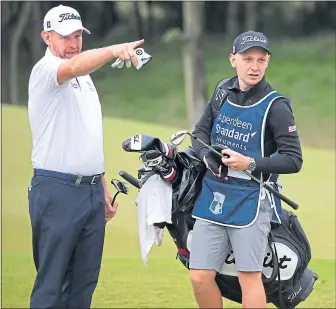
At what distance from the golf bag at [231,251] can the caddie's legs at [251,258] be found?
0.18 meters

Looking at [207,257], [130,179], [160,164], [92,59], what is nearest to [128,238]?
[130,179]

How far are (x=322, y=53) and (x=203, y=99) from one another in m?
8.31

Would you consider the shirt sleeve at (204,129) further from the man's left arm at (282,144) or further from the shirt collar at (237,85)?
the man's left arm at (282,144)

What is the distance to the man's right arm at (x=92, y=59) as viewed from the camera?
14.7 feet

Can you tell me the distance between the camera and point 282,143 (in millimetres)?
4848

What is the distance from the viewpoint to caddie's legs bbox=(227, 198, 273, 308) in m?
4.86

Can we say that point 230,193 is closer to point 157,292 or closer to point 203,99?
point 157,292

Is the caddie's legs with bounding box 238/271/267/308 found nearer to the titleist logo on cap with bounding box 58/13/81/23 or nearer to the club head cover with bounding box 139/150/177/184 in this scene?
the club head cover with bounding box 139/150/177/184

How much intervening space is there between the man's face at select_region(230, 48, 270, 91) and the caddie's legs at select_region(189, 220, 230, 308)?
732 mm

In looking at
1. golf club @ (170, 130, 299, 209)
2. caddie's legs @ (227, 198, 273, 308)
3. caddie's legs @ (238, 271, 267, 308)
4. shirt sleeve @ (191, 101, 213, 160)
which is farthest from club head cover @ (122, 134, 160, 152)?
caddie's legs @ (238, 271, 267, 308)

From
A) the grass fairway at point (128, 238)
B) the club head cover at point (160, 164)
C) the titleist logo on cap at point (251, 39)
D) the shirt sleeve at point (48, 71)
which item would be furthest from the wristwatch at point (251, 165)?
the grass fairway at point (128, 238)

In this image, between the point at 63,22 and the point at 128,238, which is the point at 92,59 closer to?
the point at 63,22

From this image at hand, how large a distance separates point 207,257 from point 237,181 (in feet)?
1.33

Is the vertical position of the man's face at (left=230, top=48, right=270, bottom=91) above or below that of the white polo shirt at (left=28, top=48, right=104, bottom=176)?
above
